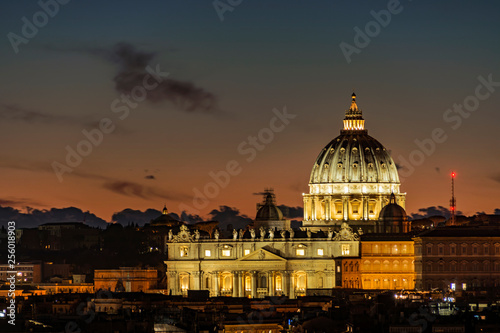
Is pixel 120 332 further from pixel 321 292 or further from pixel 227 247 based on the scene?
pixel 227 247

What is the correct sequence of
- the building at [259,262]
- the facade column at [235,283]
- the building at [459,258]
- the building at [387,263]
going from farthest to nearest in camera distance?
the facade column at [235,283] → the building at [259,262] → the building at [387,263] → the building at [459,258]

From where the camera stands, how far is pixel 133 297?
157 meters

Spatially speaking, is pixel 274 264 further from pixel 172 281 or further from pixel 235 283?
pixel 172 281

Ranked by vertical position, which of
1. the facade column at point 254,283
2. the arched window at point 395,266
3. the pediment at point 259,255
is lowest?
the facade column at point 254,283

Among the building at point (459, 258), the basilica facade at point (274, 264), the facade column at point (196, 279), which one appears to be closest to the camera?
the building at point (459, 258)

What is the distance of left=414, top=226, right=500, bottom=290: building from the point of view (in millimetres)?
177750

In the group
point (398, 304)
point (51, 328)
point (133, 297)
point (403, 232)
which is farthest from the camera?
point (403, 232)

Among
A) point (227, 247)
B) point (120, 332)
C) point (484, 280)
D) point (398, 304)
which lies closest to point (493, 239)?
point (484, 280)

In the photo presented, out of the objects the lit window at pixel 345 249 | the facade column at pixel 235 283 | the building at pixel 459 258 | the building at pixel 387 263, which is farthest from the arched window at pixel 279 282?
the building at pixel 459 258

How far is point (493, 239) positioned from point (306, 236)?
912 inches

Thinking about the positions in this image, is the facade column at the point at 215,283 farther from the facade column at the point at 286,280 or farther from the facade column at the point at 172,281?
the facade column at the point at 286,280

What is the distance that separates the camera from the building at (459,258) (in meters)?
178

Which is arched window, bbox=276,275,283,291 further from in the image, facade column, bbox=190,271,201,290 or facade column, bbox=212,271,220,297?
facade column, bbox=190,271,201,290

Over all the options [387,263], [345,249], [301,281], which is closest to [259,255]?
[301,281]
